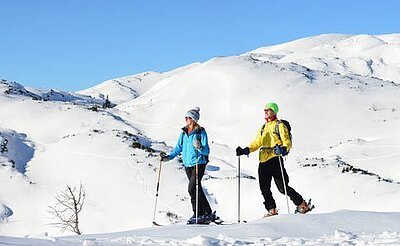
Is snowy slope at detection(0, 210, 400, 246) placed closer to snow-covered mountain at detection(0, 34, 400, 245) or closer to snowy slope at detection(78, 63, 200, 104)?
snow-covered mountain at detection(0, 34, 400, 245)

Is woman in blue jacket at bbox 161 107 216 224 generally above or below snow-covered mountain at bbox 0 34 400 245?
below

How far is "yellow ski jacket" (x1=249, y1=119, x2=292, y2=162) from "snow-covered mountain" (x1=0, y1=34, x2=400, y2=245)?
57.6 inches

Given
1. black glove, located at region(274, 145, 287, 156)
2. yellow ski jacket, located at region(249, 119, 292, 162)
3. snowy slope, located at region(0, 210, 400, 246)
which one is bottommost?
snowy slope, located at region(0, 210, 400, 246)

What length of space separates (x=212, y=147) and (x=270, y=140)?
23.2m

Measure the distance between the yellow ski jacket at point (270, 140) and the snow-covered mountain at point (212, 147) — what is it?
1.46 meters

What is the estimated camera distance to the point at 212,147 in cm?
3362

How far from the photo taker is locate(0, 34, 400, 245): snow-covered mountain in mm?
21266

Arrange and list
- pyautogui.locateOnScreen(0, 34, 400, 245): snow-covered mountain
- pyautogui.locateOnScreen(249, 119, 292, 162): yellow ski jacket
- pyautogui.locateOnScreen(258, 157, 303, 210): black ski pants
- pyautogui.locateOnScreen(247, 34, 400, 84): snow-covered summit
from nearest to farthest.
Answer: pyautogui.locateOnScreen(249, 119, 292, 162): yellow ski jacket
pyautogui.locateOnScreen(258, 157, 303, 210): black ski pants
pyautogui.locateOnScreen(0, 34, 400, 245): snow-covered mountain
pyautogui.locateOnScreen(247, 34, 400, 84): snow-covered summit

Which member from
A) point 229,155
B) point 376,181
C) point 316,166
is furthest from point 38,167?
point 376,181

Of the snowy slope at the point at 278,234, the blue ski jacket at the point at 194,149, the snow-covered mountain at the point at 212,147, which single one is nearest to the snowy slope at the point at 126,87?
the snow-covered mountain at the point at 212,147

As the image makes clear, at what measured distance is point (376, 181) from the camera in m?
21.0

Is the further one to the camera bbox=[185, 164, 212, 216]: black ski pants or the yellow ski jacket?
bbox=[185, 164, 212, 216]: black ski pants

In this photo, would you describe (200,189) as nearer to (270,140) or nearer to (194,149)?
(194,149)

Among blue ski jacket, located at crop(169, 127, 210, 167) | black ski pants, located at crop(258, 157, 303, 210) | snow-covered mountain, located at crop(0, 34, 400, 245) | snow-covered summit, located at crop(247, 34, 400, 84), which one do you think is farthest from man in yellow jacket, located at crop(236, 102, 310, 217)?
snow-covered summit, located at crop(247, 34, 400, 84)
